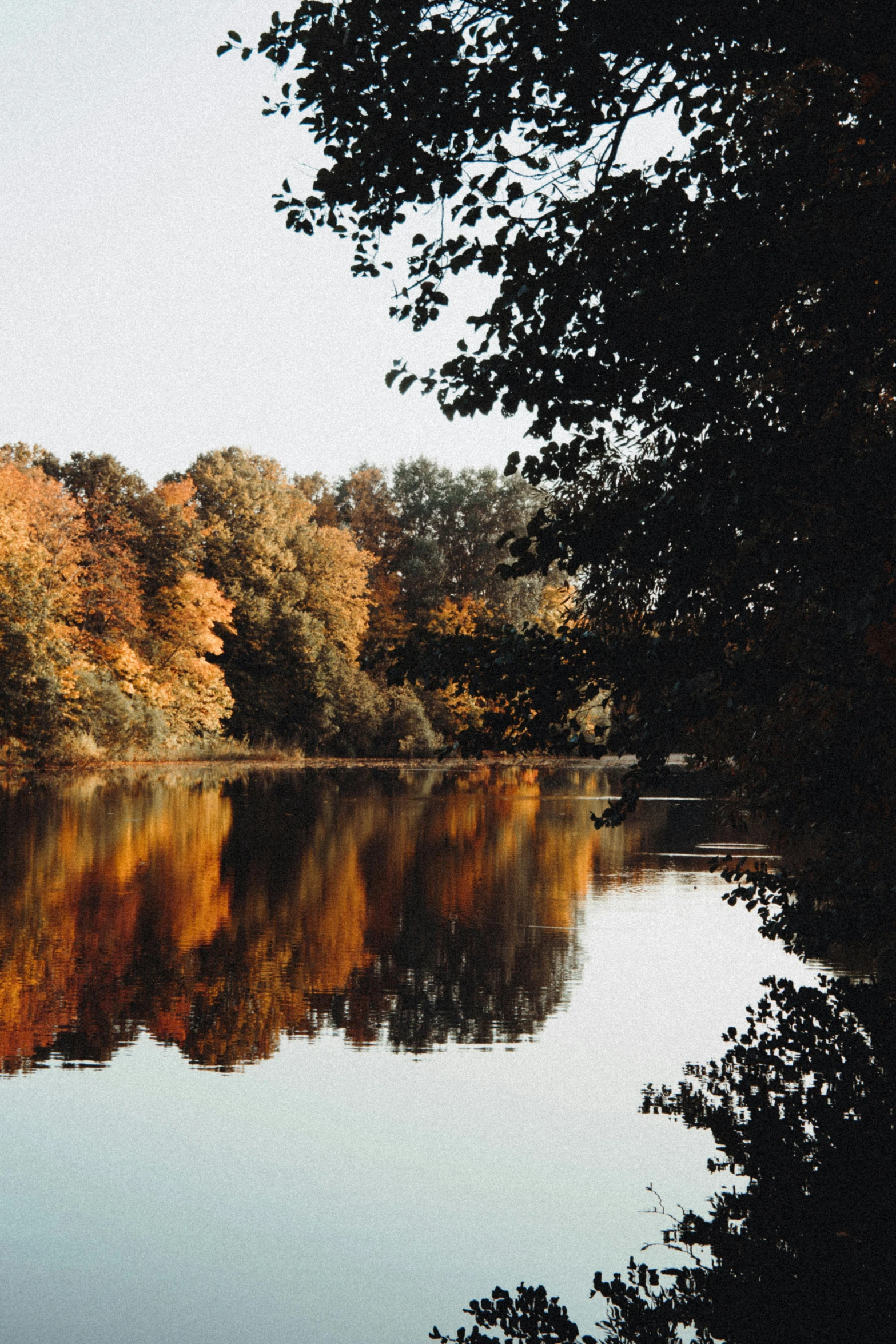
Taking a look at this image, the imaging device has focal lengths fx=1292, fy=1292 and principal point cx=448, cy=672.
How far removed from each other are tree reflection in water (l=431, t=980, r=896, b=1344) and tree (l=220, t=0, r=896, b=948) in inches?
36.5

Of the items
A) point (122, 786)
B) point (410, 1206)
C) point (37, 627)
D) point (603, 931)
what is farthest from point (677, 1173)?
point (37, 627)

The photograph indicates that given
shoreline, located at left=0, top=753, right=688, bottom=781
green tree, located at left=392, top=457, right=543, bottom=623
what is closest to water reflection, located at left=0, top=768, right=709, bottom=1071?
shoreline, located at left=0, top=753, right=688, bottom=781

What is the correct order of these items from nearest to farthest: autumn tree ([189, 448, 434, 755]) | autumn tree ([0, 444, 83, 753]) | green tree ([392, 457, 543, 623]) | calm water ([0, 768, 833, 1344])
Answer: calm water ([0, 768, 833, 1344])
autumn tree ([0, 444, 83, 753])
autumn tree ([189, 448, 434, 755])
green tree ([392, 457, 543, 623])

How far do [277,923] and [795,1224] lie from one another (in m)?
9.82

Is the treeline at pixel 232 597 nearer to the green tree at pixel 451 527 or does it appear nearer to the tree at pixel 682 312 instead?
the green tree at pixel 451 527

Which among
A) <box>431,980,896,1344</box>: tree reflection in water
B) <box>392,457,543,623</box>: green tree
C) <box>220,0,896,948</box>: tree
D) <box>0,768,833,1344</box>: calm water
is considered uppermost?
<box>392,457,543,623</box>: green tree

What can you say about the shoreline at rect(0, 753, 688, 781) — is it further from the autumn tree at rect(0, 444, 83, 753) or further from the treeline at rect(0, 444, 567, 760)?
the autumn tree at rect(0, 444, 83, 753)

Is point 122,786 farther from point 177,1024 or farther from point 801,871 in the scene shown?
point 801,871

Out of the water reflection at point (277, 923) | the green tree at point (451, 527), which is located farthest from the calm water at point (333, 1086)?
the green tree at point (451, 527)

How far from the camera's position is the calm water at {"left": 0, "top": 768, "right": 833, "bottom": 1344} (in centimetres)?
518

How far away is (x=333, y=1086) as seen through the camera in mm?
7629

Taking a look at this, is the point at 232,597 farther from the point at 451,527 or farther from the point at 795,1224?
the point at 795,1224

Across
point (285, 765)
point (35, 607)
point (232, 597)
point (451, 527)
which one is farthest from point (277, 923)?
point (451, 527)

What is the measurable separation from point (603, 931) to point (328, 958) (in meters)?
3.33
